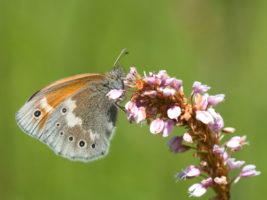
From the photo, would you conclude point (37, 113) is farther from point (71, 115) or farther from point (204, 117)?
point (204, 117)

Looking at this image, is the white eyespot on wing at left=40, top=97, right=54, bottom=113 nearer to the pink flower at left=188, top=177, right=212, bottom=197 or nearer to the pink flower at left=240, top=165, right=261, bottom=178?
the pink flower at left=188, top=177, right=212, bottom=197

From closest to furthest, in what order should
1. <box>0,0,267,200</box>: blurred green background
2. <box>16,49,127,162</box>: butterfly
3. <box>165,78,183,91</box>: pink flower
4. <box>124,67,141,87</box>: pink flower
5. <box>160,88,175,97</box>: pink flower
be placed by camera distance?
1. <box>160,88,175,97</box>: pink flower
2. <box>165,78,183,91</box>: pink flower
3. <box>124,67,141,87</box>: pink flower
4. <box>16,49,127,162</box>: butterfly
5. <box>0,0,267,200</box>: blurred green background

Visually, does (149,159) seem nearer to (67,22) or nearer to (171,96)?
(67,22)

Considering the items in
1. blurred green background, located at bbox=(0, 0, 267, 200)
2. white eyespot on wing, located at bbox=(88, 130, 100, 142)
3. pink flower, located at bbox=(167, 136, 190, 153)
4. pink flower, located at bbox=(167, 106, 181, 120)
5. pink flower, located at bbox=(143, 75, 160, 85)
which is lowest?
pink flower, located at bbox=(167, 136, 190, 153)

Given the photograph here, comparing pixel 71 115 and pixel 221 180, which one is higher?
pixel 71 115

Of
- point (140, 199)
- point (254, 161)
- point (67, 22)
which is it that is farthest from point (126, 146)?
point (67, 22)

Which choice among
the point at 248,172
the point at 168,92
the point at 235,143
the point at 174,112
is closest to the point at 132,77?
the point at 168,92

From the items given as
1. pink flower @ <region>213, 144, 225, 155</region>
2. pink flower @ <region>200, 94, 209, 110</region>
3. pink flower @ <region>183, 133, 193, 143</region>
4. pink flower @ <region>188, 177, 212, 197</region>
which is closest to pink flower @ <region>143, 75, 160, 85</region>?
pink flower @ <region>200, 94, 209, 110</region>
